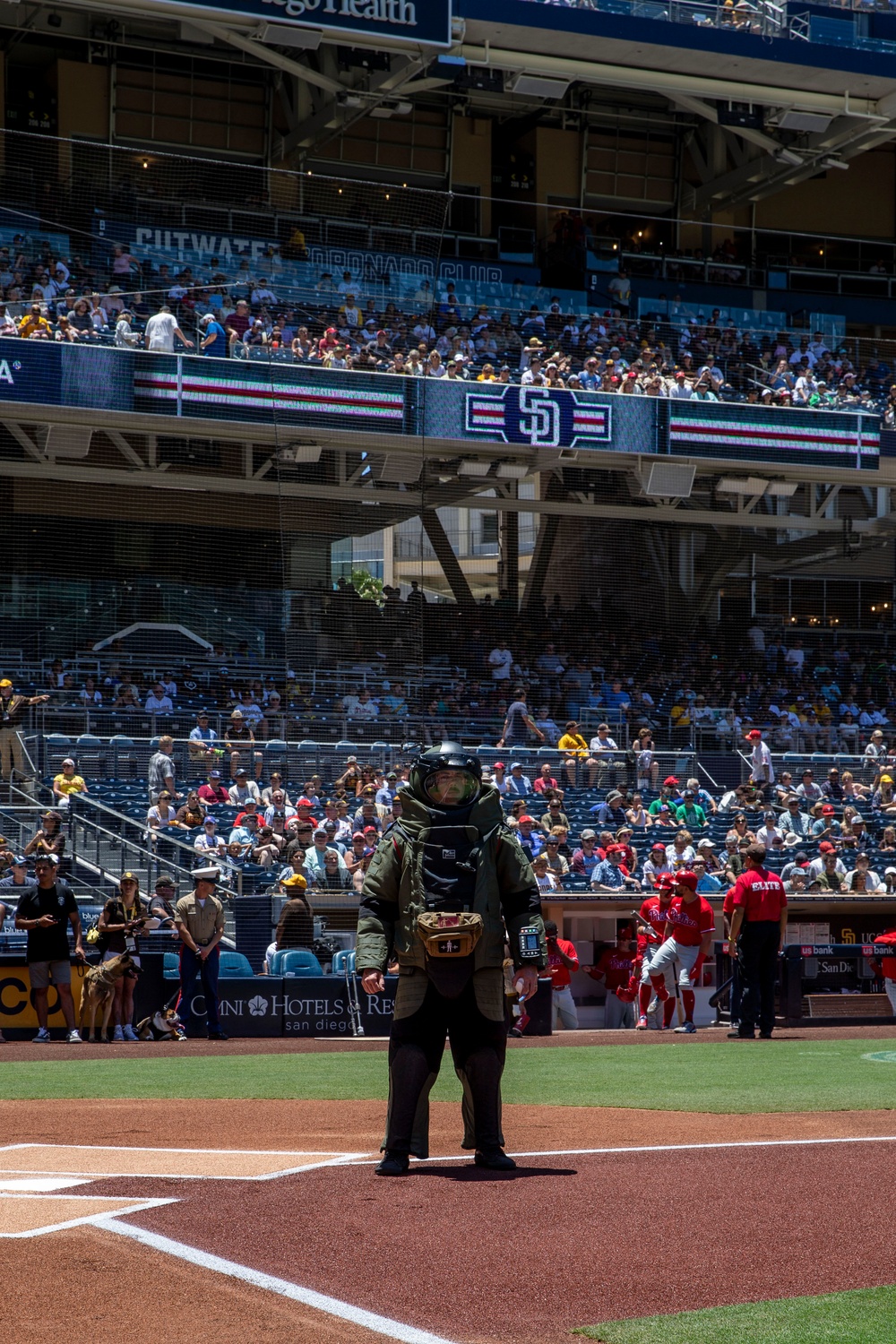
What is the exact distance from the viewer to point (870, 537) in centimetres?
3669

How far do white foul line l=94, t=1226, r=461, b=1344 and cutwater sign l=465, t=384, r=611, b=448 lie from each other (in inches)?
947

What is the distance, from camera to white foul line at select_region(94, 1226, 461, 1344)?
13.5ft

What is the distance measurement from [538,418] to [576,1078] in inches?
748

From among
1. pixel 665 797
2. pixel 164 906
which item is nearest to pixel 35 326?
pixel 164 906

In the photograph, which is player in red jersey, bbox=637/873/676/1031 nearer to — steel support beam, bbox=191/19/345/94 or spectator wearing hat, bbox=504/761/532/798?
spectator wearing hat, bbox=504/761/532/798

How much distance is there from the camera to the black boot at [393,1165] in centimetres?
636

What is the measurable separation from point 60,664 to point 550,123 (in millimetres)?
20180

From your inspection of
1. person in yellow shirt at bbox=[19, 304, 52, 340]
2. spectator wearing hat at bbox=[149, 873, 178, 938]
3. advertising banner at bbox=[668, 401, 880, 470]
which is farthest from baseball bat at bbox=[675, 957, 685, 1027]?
advertising banner at bbox=[668, 401, 880, 470]

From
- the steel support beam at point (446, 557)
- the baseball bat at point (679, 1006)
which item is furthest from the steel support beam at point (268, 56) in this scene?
the baseball bat at point (679, 1006)

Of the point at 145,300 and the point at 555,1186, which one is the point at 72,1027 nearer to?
the point at 555,1186

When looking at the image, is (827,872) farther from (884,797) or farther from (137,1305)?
(137,1305)

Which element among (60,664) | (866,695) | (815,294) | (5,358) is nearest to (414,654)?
(60,664)

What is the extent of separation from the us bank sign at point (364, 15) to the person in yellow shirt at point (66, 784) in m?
15.1

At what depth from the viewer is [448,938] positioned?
21.1ft
